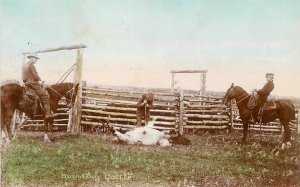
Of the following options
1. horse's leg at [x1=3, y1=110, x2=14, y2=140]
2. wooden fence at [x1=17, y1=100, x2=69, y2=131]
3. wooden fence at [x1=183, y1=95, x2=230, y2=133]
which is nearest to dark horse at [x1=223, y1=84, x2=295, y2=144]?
wooden fence at [x1=183, y1=95, x2=230, y2=133]

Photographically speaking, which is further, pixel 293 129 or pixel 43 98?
pixel 293 129

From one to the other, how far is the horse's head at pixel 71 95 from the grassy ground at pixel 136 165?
1.02 metres

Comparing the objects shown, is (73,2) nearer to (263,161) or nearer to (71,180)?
(71,180)

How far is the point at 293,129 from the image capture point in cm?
792

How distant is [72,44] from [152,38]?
4.40ft

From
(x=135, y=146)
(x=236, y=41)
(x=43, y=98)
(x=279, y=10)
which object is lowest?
(x=135, y=146)

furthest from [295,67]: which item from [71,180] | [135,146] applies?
[71,180]

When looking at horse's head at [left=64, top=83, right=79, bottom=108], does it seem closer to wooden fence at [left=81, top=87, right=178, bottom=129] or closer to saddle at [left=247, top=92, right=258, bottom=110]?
wooden fence at [left=81, top=87, right=178, bottom=129]

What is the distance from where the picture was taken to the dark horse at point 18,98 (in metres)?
6.72

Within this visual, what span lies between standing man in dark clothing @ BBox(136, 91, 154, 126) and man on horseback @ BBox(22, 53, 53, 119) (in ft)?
5.40

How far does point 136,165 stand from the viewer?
5.96 meters

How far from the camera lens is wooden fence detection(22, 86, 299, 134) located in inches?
289

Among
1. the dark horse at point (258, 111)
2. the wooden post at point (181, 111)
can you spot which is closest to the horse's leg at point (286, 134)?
the dark horse at point (258, 111)

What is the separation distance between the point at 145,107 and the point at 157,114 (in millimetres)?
389
